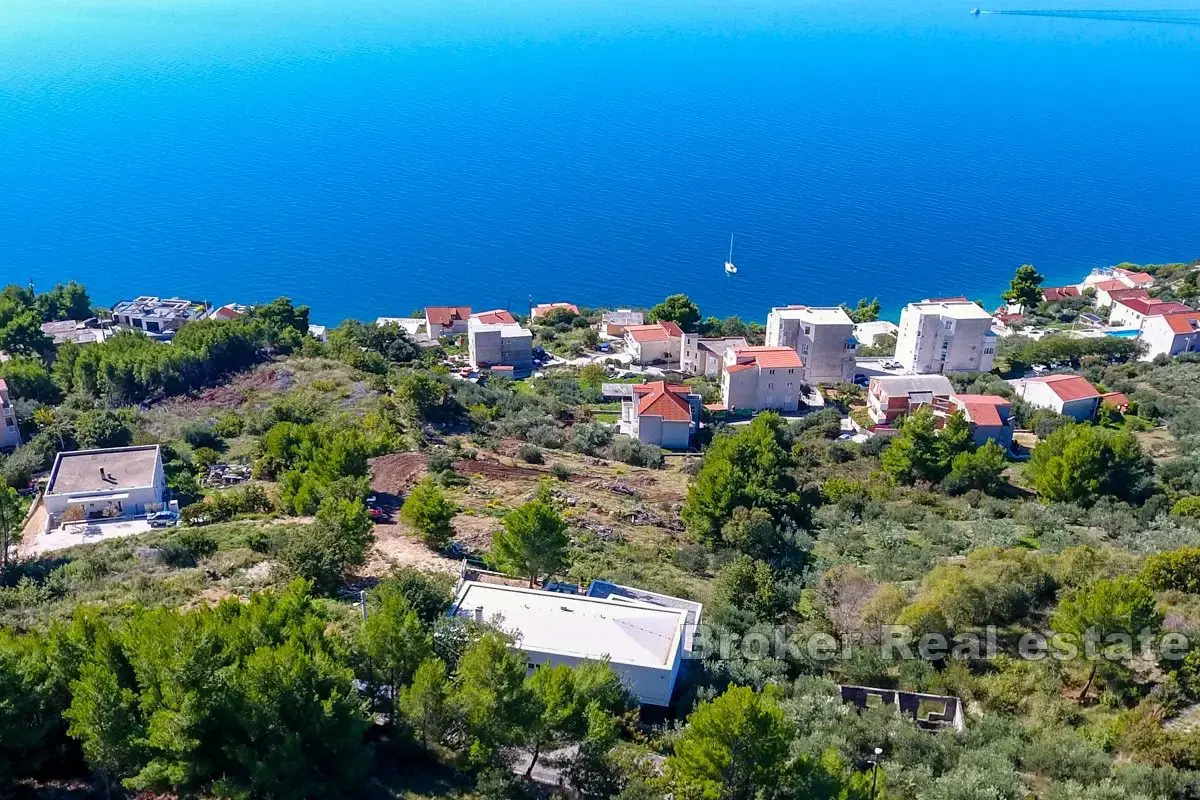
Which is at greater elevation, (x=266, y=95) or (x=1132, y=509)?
(x=266, y=95)

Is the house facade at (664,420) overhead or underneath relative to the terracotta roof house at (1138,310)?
underneath

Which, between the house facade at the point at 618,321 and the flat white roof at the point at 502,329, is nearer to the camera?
the flat white roof at the point at 502,329

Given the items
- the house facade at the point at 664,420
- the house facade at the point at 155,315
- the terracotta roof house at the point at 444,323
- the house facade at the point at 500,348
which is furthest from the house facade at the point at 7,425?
the terracotta roof house at the point at 444,323

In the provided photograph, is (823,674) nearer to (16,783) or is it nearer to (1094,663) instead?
(1094,663)

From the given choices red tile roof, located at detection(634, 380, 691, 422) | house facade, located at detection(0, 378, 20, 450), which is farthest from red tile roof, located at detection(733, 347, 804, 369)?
house facade, located at detection(0, 378, 20, 450)

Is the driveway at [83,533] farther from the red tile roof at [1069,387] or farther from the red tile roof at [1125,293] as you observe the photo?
the red tile roof at [1125,293]

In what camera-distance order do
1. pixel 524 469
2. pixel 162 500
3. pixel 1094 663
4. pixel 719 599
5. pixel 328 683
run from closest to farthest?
pixel 328 683, pixel 1094 663, pixel 719 599, pixel 162 500, pixel 524 469

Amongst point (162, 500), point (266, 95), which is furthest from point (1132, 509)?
point (266, 95)
